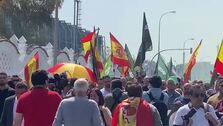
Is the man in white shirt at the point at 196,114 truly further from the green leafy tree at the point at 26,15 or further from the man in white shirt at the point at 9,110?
the green leafy tree at the point at 26,15

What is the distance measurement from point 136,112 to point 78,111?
0.86m

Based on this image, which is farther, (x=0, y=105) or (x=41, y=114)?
(x=0, y=105)

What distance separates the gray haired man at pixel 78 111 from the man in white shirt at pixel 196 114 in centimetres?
116

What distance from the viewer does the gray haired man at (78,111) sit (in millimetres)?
9562

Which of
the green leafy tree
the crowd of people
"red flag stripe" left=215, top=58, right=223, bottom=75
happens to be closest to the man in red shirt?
the crowd of people

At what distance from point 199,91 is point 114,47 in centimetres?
1793

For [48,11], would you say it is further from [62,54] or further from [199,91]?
[199,91]

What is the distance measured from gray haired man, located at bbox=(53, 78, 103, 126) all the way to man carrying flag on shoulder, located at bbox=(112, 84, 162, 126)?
0.49 meters

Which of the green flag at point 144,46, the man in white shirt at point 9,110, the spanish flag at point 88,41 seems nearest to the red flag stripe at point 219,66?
the man in white shirt at point 9,110

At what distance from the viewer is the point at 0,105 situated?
1271 centimetres

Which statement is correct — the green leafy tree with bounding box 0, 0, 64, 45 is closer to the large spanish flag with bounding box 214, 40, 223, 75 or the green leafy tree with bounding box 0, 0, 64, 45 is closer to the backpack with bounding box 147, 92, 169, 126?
the large spanish flag with bounding box 214, 40, 223, 75

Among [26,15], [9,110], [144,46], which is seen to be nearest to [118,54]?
[144,46]

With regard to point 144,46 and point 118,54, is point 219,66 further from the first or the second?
point 118,54

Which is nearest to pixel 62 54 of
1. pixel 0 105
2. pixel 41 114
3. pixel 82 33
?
pixel 0 105
